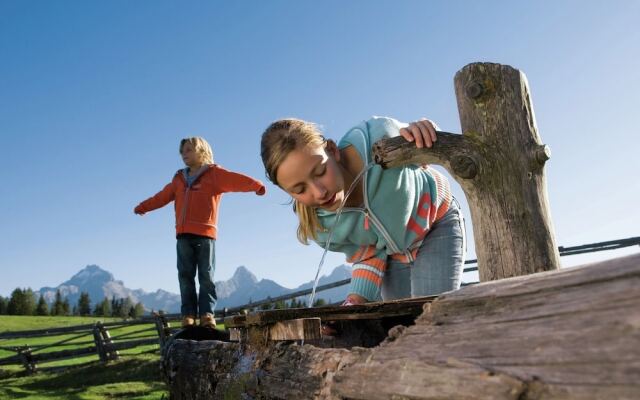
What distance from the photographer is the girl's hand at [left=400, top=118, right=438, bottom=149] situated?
2549 millimetres

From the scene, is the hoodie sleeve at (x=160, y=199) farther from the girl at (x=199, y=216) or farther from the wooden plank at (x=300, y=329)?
the wooden plank at (x=300, y=329)

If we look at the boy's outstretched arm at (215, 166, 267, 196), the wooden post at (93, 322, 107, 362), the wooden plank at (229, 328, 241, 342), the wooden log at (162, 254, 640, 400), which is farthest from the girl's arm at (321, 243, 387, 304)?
the wooden post at (93, 322, 107, 362)

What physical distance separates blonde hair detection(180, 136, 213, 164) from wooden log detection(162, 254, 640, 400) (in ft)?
18.5

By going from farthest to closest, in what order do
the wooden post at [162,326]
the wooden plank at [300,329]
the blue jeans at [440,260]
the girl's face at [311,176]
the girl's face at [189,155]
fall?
the wooden post at [162,326] < the girl's face at [189,155] < the blue jeans at [440,260] < the girl's face at [311,176] < the wooden plank at [300,329]

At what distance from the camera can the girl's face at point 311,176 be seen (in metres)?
2.71

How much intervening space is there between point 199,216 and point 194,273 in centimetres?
72

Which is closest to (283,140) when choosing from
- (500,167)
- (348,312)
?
(500,167)

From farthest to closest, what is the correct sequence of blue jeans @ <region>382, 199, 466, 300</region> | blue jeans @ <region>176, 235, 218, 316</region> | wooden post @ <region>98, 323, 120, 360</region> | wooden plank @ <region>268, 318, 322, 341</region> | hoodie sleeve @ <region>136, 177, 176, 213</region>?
wooden post @ <region>98, 323, 120, 360</region> < hoodie sleeve @ <region>136, 177, 176, 213</region> < blue jeans @ <region>176, 235, 218, 316</region> < blue jeans @ <region>382, 199, 466, 300</region> < wooden plank @ <region>268, 318, 322, 341</region>

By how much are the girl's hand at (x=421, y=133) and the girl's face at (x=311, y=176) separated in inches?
17.5

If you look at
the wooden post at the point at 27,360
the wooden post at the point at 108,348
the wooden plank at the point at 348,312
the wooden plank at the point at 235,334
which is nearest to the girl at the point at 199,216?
the wooden plank at the point at 235,334

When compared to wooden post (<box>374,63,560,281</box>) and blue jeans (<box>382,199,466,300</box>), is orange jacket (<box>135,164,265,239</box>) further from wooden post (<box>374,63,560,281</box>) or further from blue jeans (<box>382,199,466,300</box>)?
wooden post (<box>374,63,560,281</box>)

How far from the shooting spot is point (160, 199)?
7.03 metres

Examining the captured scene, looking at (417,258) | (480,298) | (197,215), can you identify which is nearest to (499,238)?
(417,258)

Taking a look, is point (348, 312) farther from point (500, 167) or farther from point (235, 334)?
point (500, 167)
